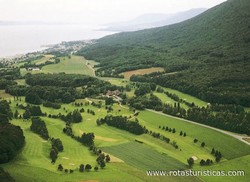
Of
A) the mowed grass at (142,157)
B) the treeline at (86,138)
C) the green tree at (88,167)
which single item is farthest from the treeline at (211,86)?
the green tree at (88,167)

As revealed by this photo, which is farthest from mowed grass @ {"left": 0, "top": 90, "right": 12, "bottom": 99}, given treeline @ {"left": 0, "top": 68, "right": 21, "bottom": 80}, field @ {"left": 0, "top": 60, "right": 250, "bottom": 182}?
field @ {"left": 0, "top": 60, "right": 250, "bottom": 182}

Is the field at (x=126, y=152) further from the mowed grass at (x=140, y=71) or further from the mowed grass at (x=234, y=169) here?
the mowed grass at (x=140, y=71)

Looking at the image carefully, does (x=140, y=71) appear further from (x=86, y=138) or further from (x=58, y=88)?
(x=86, y=138)

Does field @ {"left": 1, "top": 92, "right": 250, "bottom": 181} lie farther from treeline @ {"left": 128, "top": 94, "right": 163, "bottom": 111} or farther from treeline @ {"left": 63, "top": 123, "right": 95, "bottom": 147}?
treeline @ {"left": 128, "top": 94, "right": 163, "bottom": 111}

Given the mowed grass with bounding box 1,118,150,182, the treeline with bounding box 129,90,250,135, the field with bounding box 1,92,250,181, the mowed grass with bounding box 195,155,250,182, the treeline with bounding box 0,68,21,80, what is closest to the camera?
the mowed grass with bounding box 1,118,150,182

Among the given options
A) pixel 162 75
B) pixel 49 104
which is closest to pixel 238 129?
pixel 49 104

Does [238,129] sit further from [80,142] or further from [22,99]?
[22,99]
